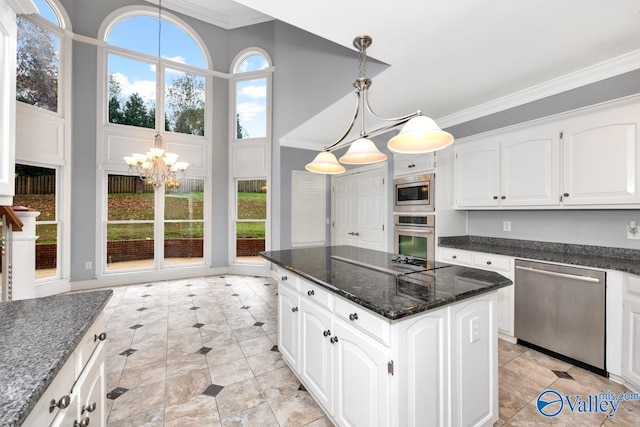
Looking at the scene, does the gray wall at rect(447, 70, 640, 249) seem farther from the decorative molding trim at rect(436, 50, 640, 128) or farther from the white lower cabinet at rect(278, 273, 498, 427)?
the white lower cabinet at rect(278, 273, 498, 427)

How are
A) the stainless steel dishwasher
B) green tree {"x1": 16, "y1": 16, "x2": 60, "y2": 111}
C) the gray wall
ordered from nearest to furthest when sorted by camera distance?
the stainless steel dishwasher < the gray wall < green tree {"x1": 16, "y1": 16, "x2": 60, "y2": 111}

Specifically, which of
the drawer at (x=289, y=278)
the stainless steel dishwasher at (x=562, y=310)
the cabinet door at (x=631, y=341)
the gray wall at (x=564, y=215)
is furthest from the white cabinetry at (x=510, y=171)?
the drawer at (x=289, y=278)

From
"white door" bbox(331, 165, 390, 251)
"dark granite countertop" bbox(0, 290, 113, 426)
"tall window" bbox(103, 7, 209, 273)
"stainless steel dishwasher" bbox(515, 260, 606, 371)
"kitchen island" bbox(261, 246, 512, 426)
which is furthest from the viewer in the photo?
"tall window" bbox(103, 7, 209, 273)

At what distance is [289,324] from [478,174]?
9.07 ft

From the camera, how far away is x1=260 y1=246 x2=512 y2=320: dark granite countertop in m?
1.25

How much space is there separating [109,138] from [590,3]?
20.3ft

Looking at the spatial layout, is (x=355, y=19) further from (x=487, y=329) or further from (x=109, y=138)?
(x=109, y=138)

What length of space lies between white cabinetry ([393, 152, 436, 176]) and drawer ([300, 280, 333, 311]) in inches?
96.9

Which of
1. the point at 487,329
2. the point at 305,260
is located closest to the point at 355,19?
the point at 305,260

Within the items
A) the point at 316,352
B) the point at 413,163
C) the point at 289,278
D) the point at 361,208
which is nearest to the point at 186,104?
the point at 361,208

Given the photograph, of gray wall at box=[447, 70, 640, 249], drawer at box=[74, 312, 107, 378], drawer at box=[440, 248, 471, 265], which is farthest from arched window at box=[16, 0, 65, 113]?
drawer at box=[440, 248, 471, 265]

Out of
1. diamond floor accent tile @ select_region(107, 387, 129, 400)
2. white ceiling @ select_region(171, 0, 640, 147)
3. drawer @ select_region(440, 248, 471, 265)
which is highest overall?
white ceiling @ select_region(171, 0, 640, 147)

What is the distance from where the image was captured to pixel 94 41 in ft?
15.1

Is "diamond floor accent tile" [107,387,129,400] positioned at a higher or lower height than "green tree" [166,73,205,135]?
lower
